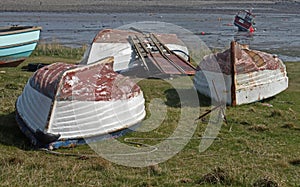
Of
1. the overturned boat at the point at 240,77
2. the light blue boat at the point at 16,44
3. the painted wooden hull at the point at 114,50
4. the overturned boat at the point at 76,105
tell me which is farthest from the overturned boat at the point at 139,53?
the overturned boat at the point at 76,105

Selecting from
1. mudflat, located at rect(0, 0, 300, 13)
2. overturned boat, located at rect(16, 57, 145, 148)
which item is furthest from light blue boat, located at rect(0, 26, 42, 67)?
mudflat, located at rect(0, 0, 300, 13)

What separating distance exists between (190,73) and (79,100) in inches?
344

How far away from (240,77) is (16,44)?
9622 millimetres

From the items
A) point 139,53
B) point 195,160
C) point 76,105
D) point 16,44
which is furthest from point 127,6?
point 195,160

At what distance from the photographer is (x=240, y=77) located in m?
13.6

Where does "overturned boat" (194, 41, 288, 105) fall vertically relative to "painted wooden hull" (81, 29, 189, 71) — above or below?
above

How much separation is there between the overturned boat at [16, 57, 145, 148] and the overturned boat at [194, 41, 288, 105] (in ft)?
11.3

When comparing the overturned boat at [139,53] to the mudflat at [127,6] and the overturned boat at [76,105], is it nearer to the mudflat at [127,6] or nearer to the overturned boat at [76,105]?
the overturned boat at [76,105]

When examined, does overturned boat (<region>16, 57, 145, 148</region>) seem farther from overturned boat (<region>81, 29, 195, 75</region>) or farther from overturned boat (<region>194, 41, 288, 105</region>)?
overturned boat (<region>81, 29, 195, 75</region>)

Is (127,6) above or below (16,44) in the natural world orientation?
below

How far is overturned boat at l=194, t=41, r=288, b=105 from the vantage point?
1345 cm

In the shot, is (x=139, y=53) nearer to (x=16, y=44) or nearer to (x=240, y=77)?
(x=16, y=44)

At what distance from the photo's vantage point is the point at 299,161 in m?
8.55

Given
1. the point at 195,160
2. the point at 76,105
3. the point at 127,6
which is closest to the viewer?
the point at 195,160
